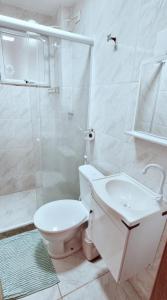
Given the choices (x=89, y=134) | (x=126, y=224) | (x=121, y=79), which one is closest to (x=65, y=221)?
(x=126, y=224)

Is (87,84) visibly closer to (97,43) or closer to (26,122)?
(97,43)

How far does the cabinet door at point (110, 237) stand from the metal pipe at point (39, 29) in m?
1.44

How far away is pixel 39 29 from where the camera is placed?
4.47 ft

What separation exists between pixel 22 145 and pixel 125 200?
1.80 metres

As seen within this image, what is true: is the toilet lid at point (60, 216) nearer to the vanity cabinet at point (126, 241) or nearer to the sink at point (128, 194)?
the vanity cabinet at point (126, 241)

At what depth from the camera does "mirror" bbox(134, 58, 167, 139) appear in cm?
98

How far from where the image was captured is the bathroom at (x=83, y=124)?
1.04 meters

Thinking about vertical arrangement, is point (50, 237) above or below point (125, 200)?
below

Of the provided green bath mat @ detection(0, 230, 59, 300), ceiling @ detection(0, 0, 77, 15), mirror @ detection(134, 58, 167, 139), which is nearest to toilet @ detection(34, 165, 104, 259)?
green bath mat @ detection(0, 230, 59, 300)

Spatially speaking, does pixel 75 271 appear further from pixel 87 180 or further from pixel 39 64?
pixel 39 64

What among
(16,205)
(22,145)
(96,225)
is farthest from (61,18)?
(16,205)

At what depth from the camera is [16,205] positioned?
2219mm

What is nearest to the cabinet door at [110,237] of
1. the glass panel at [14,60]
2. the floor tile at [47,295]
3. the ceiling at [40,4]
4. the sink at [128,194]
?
the sink at [128,194]

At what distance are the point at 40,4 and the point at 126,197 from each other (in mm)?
2278
